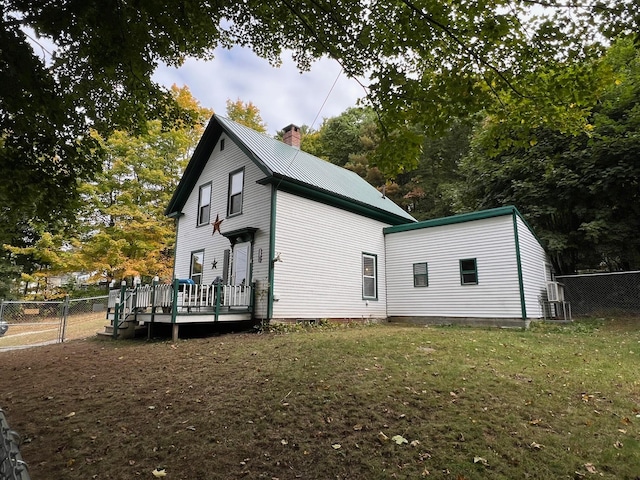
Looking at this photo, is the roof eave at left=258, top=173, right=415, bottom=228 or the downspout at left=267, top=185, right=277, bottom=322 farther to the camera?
the roof eave at left=258, top=173, right=415, bottom=228

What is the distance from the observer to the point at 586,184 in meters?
16.2

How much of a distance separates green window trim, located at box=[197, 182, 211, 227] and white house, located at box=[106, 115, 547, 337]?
7 centimetres

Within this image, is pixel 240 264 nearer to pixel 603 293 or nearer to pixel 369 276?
pixel 369 276

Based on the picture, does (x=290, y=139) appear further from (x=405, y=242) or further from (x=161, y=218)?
(x=161, y=218)

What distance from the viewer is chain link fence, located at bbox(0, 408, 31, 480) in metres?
1.37

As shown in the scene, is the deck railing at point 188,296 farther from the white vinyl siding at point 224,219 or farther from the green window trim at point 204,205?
the green window trim at point 204,205

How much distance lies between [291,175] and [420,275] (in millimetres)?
6152

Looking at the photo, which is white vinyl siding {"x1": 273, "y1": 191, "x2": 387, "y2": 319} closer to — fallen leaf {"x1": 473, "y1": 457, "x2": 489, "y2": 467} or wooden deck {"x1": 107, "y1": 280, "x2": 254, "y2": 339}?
wooden deck {"x1": 107, "y1": 280, "x2": 254, "y2": 339}

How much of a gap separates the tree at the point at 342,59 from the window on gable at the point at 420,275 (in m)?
9.09

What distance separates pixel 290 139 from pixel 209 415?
13.8 m

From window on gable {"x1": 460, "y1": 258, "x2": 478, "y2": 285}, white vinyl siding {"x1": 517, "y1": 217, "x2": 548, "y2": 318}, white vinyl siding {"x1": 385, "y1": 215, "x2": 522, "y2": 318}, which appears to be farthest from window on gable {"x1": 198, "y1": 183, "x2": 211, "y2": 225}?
white vinyl siding {"x1": 517, "y1": 217, "x2": 548, "y2": 318}

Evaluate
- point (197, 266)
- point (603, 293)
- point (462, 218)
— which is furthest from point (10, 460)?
point (603, 293)

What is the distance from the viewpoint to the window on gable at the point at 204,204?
1448cm

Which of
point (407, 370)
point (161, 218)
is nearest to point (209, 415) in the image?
point (407, 370)
